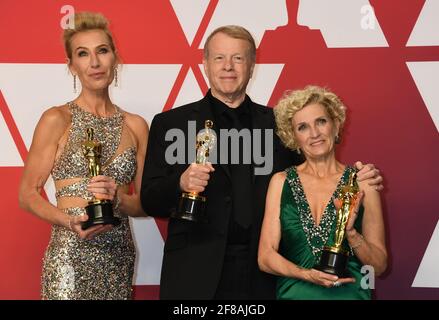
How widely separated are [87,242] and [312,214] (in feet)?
2.81

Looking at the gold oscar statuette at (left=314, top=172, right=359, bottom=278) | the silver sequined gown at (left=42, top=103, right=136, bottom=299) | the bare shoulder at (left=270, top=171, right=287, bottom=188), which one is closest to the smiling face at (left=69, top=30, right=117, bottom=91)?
the silver sequined gown at (left=42, top=103, right=136, bottom=299)

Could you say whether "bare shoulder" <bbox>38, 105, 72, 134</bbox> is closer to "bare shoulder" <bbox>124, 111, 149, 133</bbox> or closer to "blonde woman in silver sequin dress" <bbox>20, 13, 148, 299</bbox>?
"blonde woman in silver sequin dress" <bbox>20, 13, 148, 299</bbox>

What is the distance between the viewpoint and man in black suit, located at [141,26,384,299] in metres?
2.65

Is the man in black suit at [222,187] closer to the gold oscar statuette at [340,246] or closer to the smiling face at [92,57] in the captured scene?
the gold oscar statuette at [340,246]

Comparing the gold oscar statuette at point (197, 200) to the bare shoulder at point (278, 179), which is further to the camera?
the bare shoulder at point (278, 179)

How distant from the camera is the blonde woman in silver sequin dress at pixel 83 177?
279 cm

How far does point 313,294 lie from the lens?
8.30 ft

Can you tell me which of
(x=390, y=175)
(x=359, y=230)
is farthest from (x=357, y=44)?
(x=359, y=230)

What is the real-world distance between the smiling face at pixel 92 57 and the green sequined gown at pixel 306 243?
2.77ft

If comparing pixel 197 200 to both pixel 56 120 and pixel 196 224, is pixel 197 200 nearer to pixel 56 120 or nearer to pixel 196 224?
pixel 196 224

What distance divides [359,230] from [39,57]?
1723 mm

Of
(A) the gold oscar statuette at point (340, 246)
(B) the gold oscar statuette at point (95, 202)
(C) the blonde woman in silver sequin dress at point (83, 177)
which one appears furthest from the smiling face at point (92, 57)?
(A) the gold oscar statuette at point (340, 246)

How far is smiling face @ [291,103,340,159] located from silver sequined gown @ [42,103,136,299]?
2.25 ft

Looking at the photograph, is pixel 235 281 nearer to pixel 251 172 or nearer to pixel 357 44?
pixel 251 172
